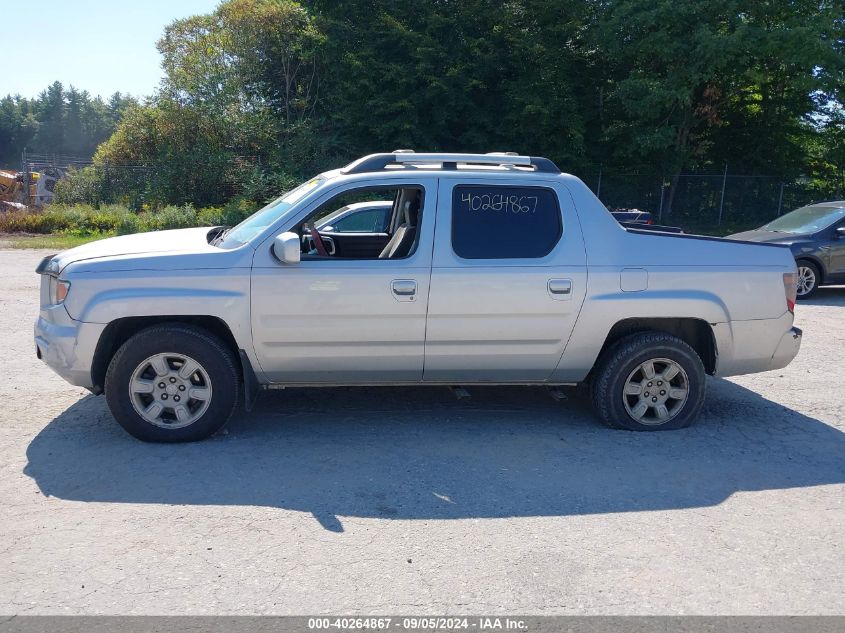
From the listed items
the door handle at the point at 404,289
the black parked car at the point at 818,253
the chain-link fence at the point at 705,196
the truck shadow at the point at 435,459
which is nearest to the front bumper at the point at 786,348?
the truck shadow at the point at 435,459

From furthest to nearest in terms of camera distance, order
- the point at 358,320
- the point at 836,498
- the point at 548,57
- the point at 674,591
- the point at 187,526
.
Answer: the point at 548,57
the point at 358,320
the point at 836,498
the point at 187,526
the point at 674,591

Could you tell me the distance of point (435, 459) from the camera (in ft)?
17.0

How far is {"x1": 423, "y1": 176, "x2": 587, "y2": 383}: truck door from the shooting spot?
547cm

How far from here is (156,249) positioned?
550 centimetres

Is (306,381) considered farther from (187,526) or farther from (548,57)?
(548,57)

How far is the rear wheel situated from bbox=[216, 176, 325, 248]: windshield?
9.60 metres

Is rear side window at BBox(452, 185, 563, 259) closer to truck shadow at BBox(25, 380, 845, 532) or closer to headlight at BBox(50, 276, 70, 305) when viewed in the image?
truck shadow at BBox(25, 380, 845, 532)

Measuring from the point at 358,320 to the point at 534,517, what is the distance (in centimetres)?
188

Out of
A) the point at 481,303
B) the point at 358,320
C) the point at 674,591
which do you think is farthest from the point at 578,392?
the point at 674,591

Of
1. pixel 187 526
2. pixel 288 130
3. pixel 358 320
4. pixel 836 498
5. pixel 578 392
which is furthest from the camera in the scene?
pixel 288 130

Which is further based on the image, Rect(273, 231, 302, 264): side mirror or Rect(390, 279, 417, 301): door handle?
Rect(390, 279, 417, 301): door handle

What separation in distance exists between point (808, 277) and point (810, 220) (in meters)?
1.35

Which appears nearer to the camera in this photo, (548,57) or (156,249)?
(156,249)

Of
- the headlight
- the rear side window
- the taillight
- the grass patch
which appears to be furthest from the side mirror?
the grass patch
